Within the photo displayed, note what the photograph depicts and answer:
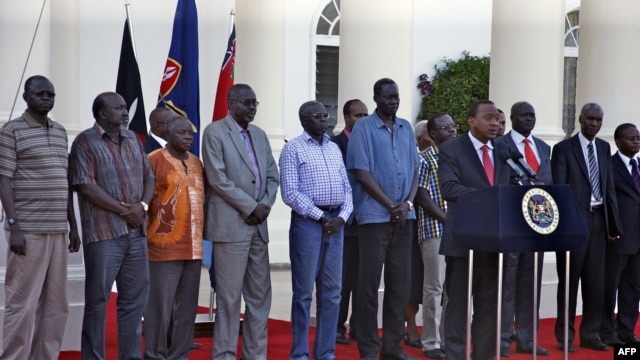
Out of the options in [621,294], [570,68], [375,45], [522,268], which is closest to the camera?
[522,268]

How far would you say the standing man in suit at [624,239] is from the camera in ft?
32.8

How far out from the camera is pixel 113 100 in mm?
7809

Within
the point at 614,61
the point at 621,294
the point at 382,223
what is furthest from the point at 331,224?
the point at 614,61

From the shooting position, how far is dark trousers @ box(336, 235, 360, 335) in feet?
31.8

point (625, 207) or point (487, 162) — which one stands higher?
point (487, 162)

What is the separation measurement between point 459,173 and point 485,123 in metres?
0.38

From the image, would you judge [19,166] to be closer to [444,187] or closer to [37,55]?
[37,55]

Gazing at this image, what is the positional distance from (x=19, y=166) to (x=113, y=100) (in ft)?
2.58

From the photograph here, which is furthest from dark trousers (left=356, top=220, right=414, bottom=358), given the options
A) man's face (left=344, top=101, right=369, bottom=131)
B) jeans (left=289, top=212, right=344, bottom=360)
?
man's face (left=344, top=101, right=369, bottom=131)

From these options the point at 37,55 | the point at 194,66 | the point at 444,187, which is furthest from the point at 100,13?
the point at 444,187

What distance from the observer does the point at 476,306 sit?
767 cm

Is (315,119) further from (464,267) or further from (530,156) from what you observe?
(530,156)

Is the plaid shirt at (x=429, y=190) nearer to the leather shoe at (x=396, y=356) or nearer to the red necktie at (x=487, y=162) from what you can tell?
the leather shoe at (x=396, y=356)

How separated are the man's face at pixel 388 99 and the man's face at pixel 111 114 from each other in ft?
6.61
